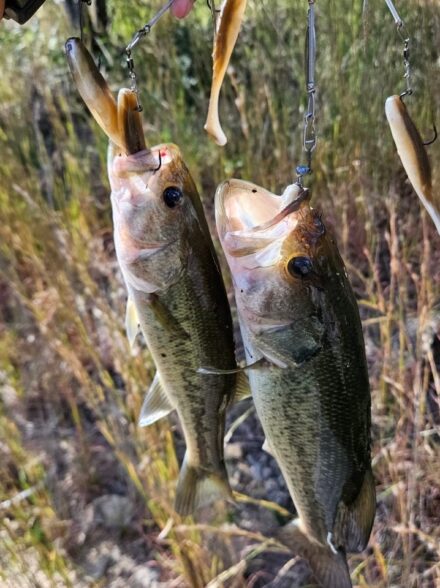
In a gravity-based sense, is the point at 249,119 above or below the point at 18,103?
below

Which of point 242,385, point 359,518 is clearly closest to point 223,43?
point 242,385

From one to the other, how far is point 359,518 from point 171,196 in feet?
2.10

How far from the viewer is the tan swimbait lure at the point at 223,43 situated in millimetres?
881

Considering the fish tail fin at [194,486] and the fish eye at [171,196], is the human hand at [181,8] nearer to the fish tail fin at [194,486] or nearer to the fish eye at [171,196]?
the fish eye at [171,196]

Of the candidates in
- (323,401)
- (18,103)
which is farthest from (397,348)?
(18,103)

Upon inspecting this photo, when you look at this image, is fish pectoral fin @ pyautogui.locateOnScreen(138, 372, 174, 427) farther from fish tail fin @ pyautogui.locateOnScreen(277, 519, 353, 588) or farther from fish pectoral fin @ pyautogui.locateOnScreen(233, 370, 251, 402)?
fish tail fin @ pyautogui.locateOnScreen(277, 519, 353, 588)

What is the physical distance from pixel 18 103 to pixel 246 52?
1355 mm

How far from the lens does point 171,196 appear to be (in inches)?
39.8

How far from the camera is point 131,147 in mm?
971

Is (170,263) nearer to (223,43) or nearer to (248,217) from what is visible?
(248,217)

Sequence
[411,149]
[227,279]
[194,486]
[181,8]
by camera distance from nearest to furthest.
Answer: [411,149] < [194,486] < [181,8] < [227,279]

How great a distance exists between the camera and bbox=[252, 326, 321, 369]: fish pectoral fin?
0.92m

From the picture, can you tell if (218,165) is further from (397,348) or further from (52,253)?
(397,348)

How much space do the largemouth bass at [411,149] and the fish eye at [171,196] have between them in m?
0.39
